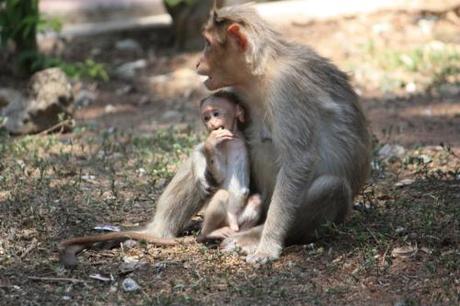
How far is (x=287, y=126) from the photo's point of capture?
6.14 m

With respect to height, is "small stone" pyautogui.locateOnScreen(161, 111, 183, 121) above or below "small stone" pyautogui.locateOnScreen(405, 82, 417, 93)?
below

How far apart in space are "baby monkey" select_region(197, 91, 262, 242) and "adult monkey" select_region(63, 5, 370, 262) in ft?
0.25

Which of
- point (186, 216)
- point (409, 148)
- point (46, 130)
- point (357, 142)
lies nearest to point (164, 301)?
point (186, 216)

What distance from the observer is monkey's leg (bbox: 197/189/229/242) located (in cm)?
650

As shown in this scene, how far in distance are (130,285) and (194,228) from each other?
125 cm

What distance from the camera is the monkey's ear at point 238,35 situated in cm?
633

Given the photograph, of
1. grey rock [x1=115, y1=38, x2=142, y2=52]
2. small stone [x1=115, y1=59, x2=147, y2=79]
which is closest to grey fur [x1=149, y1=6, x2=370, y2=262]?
small stone [x1=115, y1=59, x2=147, y2=79]

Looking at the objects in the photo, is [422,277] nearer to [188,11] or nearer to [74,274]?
[74,274]

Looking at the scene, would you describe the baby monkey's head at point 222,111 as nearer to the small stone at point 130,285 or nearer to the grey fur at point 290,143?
Result: the grey fur at point 290,143

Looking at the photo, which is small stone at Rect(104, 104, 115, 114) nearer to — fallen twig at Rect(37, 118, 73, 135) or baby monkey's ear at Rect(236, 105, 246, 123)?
fallen twig at Rect(37, 118, 73, 135)

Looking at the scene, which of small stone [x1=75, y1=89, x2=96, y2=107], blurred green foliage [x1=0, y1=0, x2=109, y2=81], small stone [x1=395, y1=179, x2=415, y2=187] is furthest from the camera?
small stone [x1=75, y1=89, x2=96, y2=107]

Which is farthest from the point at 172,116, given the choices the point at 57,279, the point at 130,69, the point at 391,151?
the point at 57,279

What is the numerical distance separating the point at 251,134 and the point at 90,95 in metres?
5.60

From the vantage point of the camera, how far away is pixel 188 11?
522 inches
